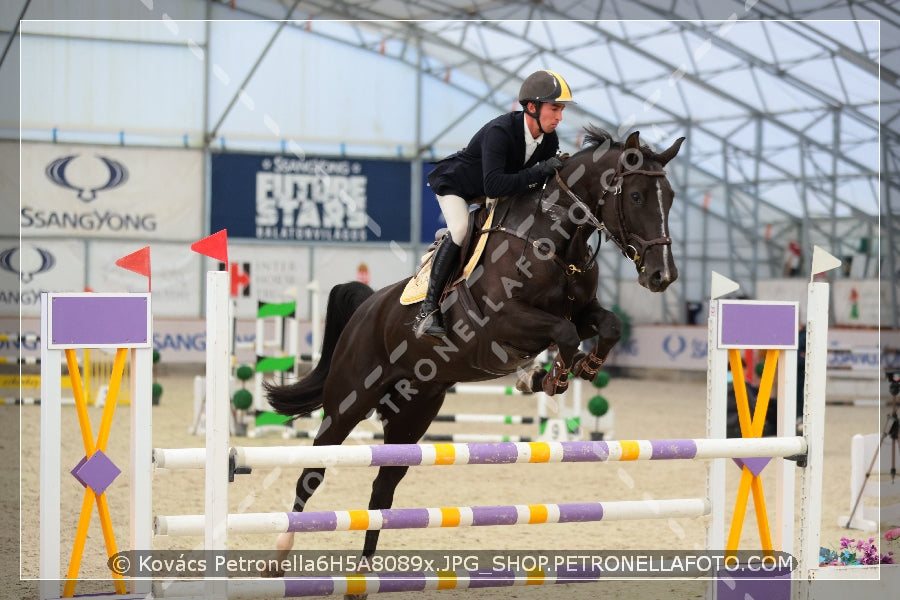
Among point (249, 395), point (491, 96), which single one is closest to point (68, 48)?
point (491, 96)

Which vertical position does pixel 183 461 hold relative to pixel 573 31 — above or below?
below

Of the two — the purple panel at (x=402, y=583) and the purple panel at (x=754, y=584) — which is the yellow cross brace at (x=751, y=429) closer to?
the purple panel at (x=754, y=584)

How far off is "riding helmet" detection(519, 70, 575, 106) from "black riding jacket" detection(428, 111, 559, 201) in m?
0.16

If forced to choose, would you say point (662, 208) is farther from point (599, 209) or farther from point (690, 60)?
point (690, 60)

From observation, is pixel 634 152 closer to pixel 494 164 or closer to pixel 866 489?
pixel 494 164

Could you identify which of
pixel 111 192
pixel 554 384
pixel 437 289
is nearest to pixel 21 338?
pixel 437 289

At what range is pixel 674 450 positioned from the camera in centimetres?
295

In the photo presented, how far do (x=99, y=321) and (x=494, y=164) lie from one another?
59.8 inches

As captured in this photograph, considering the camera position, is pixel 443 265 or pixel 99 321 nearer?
pixel 99 321

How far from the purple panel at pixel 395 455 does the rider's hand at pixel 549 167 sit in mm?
1292

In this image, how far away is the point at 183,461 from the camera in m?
2.77

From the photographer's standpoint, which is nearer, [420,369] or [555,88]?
[555,88]

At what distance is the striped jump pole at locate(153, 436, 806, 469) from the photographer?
8.63ft

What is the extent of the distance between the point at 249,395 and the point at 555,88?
581 cm
